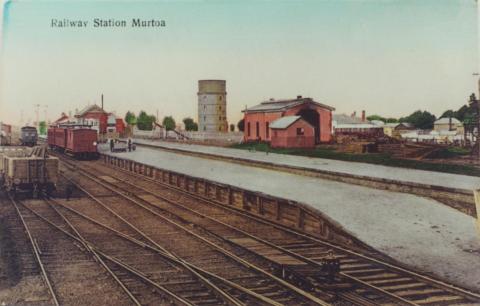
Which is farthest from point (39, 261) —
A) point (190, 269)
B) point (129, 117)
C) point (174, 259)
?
point (129, 117)

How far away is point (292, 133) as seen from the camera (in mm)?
29156

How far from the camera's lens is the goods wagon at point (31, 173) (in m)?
14.7

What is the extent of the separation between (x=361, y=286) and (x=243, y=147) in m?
25.0

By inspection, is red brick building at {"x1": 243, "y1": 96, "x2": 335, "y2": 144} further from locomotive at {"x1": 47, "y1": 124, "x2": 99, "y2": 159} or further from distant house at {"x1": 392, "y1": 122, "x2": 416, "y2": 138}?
locomotive at {"x1": 47, "y1": 124, "x2": 99, "y2": 159}

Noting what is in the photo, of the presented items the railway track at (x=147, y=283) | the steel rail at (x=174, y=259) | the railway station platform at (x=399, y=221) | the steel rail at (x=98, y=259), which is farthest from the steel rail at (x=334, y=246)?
the steel rail at (x=98, y=259)

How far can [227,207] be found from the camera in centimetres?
1322

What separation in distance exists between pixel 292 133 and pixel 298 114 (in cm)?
231

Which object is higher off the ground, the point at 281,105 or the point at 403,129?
the point at 281,105

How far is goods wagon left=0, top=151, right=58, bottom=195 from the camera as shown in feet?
48.2

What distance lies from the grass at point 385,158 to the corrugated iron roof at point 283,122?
1.44 meters

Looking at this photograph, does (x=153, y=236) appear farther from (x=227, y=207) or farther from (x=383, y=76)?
(x=383, y=76)

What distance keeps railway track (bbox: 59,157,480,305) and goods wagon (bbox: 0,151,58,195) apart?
3493 mm

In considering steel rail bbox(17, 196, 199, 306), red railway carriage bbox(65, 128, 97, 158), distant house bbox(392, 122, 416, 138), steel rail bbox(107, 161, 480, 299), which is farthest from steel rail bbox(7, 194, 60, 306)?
distant house bbox(392, 122, 416, 138)

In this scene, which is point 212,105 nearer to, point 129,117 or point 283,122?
point 129,117
